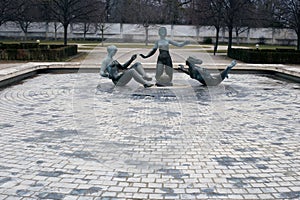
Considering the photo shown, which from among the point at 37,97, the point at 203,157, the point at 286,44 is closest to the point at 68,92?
the point at 37,97

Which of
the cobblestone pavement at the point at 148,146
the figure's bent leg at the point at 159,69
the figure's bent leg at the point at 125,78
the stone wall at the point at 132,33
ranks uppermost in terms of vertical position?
the stone wall at the point at 132,33

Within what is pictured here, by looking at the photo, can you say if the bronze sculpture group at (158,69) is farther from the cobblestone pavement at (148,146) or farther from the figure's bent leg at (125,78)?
the cobblestone pavement at (148,146)

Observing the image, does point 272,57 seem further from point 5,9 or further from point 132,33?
point 132,33

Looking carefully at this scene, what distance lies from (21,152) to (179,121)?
321cm

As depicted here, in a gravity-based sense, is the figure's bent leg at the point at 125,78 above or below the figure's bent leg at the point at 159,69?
below

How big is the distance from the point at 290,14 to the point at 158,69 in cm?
2017

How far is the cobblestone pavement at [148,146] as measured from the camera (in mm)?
4008

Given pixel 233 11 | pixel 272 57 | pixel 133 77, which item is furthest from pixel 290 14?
pixel 133 77

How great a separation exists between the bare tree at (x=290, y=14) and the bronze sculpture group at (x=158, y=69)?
18451 mm

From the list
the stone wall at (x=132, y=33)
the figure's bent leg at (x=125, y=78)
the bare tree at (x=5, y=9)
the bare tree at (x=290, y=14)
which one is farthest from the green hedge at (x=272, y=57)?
the stone wall at (x=132, y=33)

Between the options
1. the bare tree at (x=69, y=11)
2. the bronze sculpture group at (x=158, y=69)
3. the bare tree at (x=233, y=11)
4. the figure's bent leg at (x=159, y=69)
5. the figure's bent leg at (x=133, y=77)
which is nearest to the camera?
the figure's bent leg at (x=133, y=77)

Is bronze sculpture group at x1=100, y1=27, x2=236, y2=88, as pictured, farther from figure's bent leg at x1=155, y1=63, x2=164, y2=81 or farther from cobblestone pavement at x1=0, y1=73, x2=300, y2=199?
cobblestone pavement at x1=0, y1=73, x2=300, y2=199

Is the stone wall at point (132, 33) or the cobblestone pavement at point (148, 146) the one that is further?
the stone wall at point (132, 33)

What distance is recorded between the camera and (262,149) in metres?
5.38
